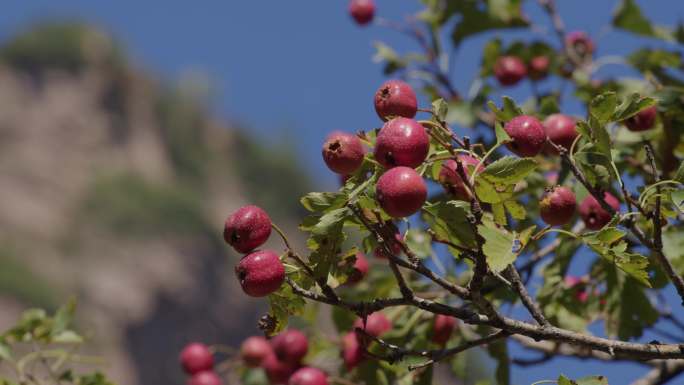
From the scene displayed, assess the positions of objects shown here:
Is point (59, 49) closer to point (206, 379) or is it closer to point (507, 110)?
point (206, 379)

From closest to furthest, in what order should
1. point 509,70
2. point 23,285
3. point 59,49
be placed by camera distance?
point 509,70
point 23,285
point 59,49

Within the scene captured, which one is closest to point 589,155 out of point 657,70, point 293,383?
point 293,383

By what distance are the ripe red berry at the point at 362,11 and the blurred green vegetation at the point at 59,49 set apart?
70.2 meters

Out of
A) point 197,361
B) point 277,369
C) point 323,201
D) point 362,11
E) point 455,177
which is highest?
point 362,11

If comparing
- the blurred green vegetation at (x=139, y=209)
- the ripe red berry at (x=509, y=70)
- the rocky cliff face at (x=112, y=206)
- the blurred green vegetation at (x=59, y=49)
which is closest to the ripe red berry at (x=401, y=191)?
the ripe red berry at (x=509, y=70)

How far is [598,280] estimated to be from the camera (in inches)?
136

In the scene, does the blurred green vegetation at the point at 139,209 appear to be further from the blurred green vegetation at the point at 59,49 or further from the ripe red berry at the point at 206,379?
the ripe red berry at the point at 206,379

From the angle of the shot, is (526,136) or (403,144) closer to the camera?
(403,144)

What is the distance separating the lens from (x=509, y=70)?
15.5 feet

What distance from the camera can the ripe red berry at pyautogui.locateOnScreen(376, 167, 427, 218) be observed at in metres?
2.04

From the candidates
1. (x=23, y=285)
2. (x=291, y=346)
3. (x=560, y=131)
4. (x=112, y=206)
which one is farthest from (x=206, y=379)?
(x=112, y=206)

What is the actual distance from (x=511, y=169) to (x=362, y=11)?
3177 millimetres

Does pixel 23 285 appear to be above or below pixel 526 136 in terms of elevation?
above

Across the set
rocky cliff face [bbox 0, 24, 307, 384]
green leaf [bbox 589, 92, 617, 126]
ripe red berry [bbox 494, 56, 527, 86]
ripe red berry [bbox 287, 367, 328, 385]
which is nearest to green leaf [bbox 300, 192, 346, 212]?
green leaf [bbox 589, 92, 617, 126]
